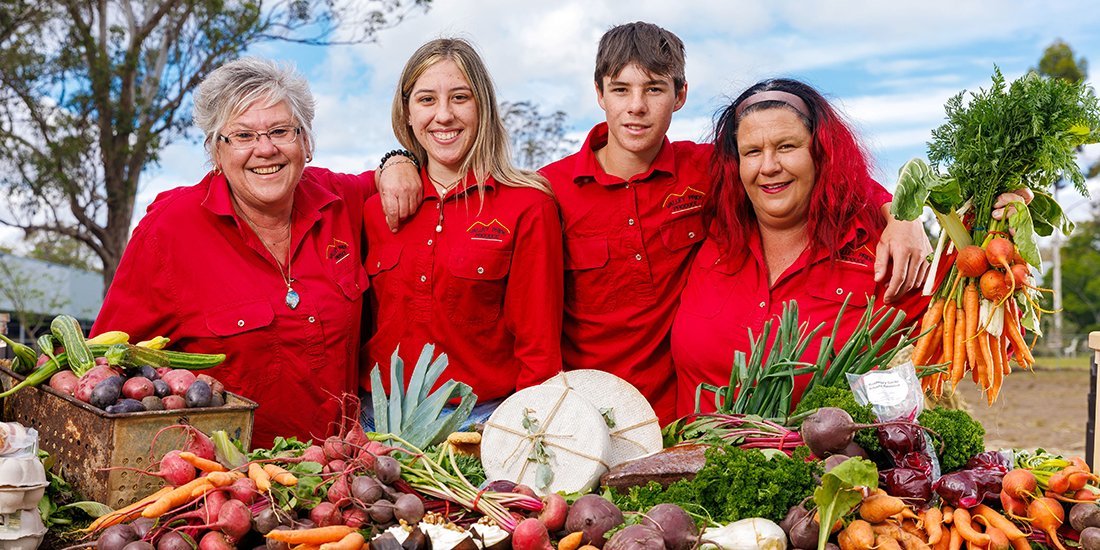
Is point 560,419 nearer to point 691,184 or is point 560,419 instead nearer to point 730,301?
point 730,301

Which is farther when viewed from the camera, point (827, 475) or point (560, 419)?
point (560, 419)

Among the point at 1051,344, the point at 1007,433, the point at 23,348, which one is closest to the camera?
the point at 23,348

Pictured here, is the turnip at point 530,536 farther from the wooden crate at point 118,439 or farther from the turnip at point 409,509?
the wooden crate at point 118,439

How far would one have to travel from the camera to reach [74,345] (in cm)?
296

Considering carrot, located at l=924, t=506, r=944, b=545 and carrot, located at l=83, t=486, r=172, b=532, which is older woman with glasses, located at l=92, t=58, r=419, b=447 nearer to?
carrot, located at l=83, t=486, r=172, b=532

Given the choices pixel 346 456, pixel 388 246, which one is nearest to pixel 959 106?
pixel 388 246

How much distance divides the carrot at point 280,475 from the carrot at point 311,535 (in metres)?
0.16

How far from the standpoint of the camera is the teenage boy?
3770 millimetres

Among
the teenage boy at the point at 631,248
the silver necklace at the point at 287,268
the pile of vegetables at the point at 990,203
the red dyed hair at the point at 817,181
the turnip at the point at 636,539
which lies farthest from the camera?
the teenage boy at the point at 631,248

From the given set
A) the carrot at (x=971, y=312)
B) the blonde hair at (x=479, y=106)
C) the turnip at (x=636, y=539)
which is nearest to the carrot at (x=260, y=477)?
the turnip at (x=636, y=539)

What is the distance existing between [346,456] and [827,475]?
117 centimetres

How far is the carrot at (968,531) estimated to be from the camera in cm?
237

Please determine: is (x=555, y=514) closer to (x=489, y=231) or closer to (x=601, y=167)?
(x=489, y=231)

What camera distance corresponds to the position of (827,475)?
2.19m
